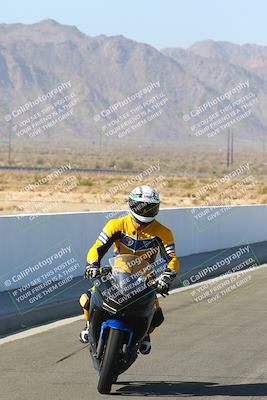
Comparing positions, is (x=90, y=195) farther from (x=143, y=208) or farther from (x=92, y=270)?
(x=92, y=270)

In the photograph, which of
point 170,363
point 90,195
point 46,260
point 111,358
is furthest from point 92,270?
point 90,195

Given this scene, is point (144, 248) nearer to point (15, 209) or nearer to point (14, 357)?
point (14, 357)

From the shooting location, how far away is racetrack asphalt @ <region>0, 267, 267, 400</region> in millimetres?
8906

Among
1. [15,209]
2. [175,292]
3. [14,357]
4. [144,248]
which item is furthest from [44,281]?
[15,209]

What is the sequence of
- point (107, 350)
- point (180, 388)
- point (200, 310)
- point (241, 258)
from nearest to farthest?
point (107, 350) → point (180, 388) → point (200, 310) → point (241, 258)

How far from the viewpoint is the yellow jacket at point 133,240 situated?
919 centimetres

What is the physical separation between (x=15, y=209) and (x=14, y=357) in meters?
36.1

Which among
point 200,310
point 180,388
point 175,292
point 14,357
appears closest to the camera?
point 180,388

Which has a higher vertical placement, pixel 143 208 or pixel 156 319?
pixel 143 208

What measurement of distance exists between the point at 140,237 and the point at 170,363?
5.74 feet

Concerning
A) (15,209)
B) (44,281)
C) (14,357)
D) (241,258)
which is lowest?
(15,209)

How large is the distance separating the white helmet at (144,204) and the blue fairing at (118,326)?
40.2 inches

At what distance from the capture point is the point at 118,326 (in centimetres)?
849

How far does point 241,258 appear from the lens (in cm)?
2322
